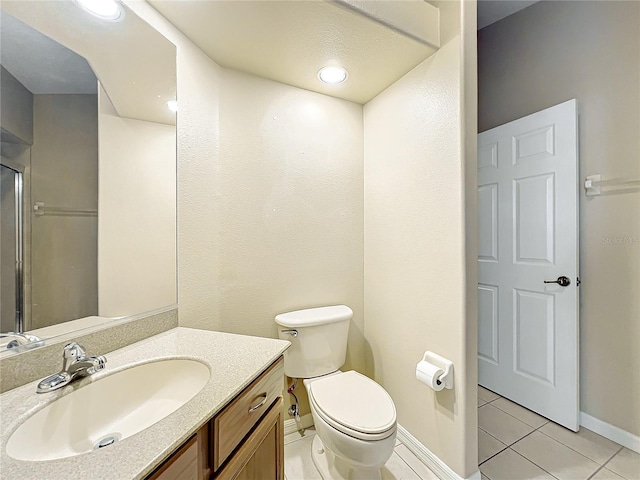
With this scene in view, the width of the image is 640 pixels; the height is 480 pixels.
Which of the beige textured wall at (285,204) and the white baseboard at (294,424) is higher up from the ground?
the beige textured wall at (285,204)

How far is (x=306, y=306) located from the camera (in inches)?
67.0

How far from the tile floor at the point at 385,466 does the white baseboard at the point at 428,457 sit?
0.07ft

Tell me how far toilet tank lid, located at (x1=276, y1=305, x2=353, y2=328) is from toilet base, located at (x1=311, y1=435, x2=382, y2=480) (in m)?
0.61

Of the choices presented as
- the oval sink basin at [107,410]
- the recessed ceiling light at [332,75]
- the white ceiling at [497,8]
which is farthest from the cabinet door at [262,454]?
the white ceiling at [497,8]

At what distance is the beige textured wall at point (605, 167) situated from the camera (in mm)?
1521

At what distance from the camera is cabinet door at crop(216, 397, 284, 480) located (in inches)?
30.0

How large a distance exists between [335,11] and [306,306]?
1482mm

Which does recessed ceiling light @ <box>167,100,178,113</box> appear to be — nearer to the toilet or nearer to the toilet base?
the toilet

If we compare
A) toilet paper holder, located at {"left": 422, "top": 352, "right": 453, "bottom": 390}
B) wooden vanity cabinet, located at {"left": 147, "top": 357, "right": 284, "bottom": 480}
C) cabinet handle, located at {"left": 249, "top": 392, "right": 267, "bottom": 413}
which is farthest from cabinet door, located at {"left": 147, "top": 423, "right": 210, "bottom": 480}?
toilet paper holder, located at {"left": 422, "top": 352, "right": 453, "bottom": 390}

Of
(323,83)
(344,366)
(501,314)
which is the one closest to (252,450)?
(344,366)

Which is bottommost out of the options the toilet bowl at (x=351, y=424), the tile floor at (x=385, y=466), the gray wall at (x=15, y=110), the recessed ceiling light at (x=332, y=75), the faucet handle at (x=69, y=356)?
the tile floor at (x=385, y=466)

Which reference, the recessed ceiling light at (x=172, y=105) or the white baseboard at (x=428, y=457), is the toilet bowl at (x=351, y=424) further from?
the recessed ceiling light at (x=172, y=105)

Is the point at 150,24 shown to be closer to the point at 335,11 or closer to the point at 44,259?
the point at 335,11

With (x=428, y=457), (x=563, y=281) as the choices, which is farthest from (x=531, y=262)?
(x=428, y=457)
